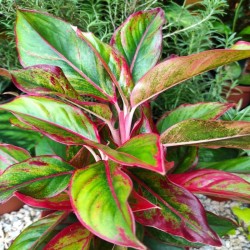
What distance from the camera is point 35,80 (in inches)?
35.4

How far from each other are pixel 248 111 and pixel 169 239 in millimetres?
592

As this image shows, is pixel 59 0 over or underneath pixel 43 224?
over

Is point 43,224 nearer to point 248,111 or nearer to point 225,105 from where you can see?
point 225,105

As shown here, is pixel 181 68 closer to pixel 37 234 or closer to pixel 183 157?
pixel 183 157

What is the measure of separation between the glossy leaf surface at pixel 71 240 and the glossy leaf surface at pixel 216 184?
0.26m

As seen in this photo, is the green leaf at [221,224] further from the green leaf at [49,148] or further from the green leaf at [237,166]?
the green leaf at [49,148]

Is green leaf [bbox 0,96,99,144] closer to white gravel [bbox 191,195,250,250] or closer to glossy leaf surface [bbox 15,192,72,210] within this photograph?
glossy leaf surface [bbox 15,192,72,210]

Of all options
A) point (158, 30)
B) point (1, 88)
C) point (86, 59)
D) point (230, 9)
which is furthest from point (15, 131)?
point (230, 9)

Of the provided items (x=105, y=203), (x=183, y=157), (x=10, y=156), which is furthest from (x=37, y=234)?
(x=183, y=157)

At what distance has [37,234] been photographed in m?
0.96

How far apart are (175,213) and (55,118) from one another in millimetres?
343

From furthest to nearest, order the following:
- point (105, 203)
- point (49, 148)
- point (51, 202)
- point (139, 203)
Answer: point (49, 148) < point (51, 202) < point (139, 203) < point (105, 203)

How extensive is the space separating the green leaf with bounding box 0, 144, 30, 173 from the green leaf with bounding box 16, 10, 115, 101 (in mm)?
→ 229

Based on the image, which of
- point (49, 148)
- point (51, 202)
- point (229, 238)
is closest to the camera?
point (51, 202)
